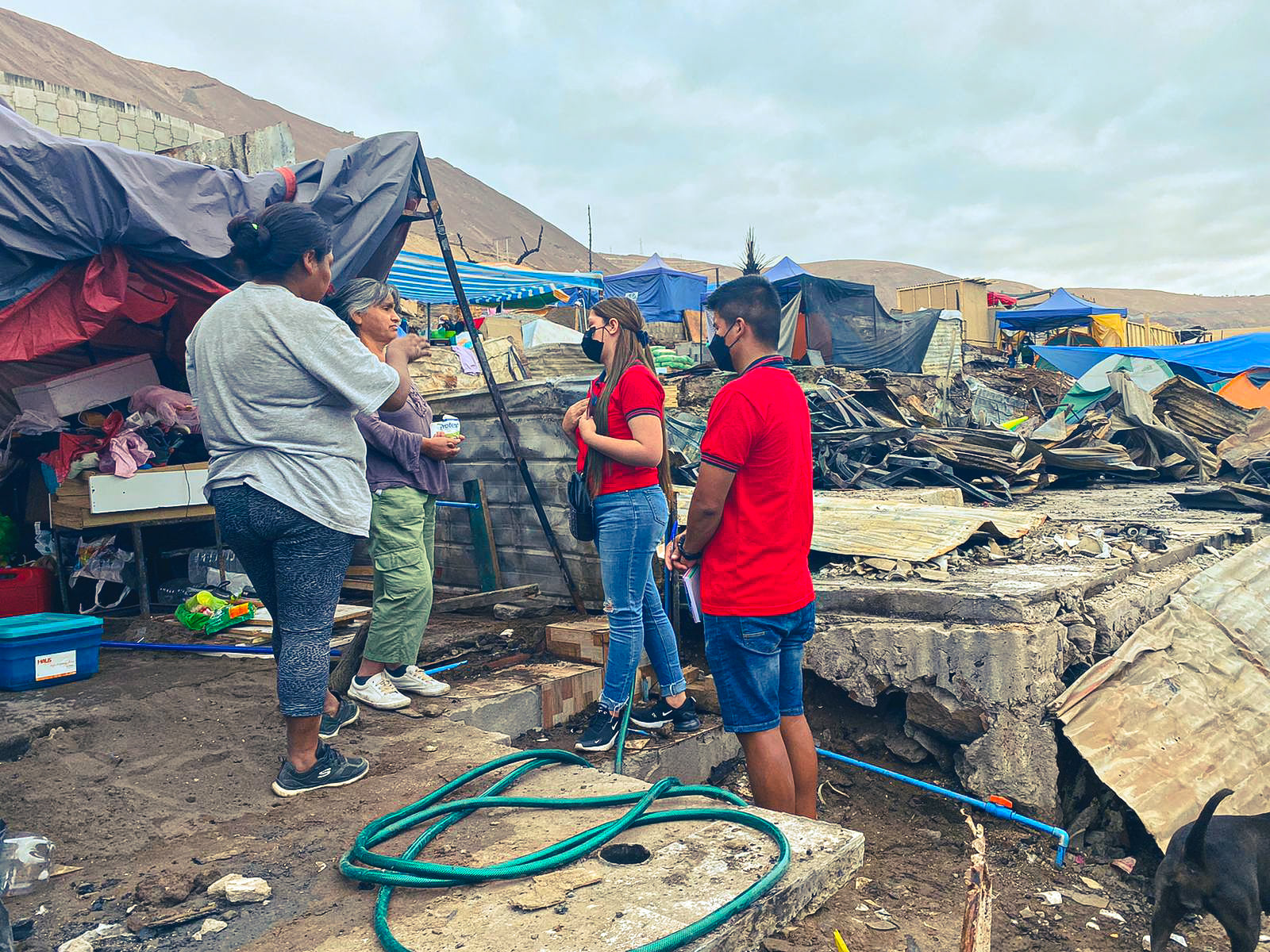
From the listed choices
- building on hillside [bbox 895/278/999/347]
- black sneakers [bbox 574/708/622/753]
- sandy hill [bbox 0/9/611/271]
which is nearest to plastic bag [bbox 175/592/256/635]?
black sneakers [bbox 574/708/622/753]

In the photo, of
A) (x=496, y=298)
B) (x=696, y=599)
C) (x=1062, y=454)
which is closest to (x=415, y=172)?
(x=696, y=599)

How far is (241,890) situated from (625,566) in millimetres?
1721

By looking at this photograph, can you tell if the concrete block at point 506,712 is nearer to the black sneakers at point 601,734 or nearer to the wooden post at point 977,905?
the black sneakers at point 601,734

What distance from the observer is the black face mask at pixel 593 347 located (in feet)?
11.4

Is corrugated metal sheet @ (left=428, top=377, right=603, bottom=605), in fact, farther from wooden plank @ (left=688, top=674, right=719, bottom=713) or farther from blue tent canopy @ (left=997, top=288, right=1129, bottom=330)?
blue tent canopy @ (left=997, top=288, right=1129, bottom=330)

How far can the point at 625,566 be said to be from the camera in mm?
3338

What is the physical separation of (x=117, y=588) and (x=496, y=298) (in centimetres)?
921

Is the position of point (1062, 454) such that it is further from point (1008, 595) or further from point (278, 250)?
point (278, 250)

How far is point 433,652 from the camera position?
4348mm

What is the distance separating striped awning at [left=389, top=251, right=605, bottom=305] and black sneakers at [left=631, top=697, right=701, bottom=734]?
291 inches

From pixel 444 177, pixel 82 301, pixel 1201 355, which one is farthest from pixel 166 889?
pixel 444 177

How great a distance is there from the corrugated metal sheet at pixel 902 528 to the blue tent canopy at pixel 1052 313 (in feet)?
79.8

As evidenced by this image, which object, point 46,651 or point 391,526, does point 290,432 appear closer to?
point 391,526

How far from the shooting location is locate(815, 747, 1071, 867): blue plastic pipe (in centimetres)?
336
